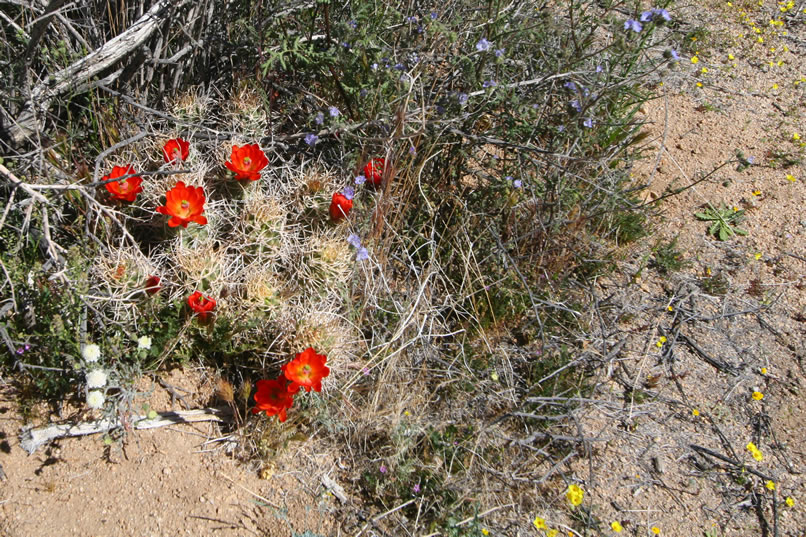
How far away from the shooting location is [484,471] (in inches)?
94.1

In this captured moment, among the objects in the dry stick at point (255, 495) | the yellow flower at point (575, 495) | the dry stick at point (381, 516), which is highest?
the dry stick at point (255, 495)

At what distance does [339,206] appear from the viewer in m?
2.52

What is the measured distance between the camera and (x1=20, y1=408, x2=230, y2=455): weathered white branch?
216cm

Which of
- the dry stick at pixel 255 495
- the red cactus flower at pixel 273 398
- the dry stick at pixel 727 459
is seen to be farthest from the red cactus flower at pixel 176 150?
the dry stick at pixel 727 459

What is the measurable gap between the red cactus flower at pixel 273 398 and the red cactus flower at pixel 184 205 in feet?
2.04

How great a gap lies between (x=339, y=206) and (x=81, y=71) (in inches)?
47.8

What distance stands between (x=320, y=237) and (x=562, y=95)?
1481 millimetres

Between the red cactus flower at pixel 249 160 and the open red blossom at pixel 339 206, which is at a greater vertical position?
the red cactus flower at pixel 249 160

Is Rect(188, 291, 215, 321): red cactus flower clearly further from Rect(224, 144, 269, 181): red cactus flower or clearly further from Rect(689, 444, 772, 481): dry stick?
Rect(689, 444, 772, 481): dry stick

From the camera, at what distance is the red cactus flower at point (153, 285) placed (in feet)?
7.44

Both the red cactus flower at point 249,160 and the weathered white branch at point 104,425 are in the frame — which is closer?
the weathered white branch at point 104,425

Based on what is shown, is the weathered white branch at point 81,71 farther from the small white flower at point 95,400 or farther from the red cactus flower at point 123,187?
the small white flower at point 95,400

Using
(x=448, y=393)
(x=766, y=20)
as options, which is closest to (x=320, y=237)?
(x=448, y=393)

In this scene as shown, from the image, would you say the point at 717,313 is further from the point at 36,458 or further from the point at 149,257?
the point at 36,458
